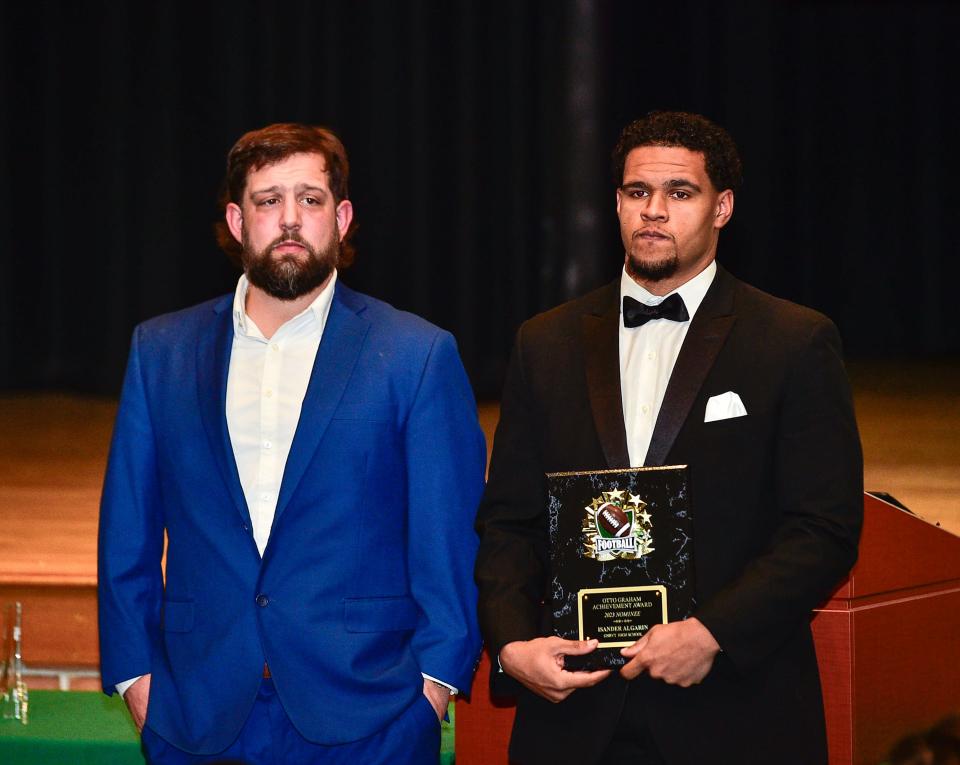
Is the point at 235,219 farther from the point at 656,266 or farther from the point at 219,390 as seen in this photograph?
the point at 656,266

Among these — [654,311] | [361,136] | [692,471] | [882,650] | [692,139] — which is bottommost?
[882,650]

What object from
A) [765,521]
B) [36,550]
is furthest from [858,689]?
[36,550]

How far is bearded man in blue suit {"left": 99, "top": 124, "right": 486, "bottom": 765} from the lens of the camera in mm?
2381

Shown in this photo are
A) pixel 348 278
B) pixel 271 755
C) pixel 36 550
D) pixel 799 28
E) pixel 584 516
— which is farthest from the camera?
pixel 799 28

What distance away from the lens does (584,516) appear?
7.25 feet

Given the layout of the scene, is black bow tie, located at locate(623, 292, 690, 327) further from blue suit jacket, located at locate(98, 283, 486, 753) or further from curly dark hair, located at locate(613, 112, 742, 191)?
blue suit jacket, located at locate(98, 283, 486, 753)

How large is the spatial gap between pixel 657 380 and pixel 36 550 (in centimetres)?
252

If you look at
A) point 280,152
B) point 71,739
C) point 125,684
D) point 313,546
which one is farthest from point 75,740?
point 280,152

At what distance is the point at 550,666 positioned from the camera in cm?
217

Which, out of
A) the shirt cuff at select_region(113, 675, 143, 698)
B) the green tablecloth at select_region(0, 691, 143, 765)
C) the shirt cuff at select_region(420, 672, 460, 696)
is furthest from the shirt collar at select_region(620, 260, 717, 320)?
the green tablecloth at select_region(0, 691, 143, 765)

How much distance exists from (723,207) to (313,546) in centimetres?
84

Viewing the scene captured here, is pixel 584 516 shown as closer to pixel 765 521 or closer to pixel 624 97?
pixel 765 521

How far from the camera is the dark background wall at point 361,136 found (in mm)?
7820

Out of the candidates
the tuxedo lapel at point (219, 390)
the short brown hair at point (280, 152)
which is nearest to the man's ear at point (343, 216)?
the short brown hair at point (280, 152)
